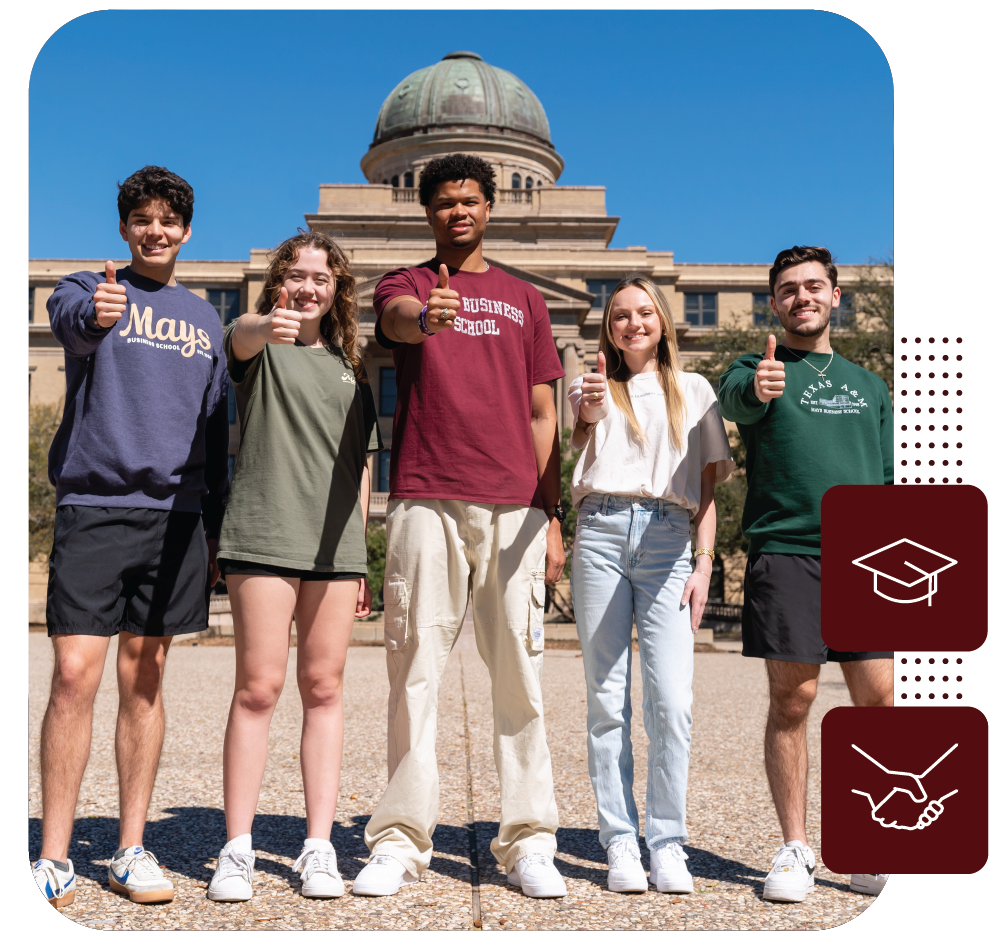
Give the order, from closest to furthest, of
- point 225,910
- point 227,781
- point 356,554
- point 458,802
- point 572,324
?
point 225,910 → point 227,781 → point 356,554 → point 458,802 → point 572,324

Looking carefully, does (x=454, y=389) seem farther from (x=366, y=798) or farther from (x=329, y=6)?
(x=366, y=798)

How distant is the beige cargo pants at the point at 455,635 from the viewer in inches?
150

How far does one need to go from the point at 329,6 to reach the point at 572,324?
42.9 metres

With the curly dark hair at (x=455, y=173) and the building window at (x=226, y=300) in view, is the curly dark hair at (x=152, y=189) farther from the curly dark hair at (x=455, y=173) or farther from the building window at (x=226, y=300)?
the building window at (x=226, y=300)

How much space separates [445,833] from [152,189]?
10.6 ft

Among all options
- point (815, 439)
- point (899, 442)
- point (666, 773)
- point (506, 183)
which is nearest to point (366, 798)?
point (666, 773)

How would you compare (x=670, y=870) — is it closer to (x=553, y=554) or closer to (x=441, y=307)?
(x=553, y=554)

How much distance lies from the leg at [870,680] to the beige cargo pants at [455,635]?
1.27 meters

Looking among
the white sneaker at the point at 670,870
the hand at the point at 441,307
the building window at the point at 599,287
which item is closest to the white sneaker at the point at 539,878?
the white sneaker at the point at 670,870

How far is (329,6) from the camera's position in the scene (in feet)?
8.68

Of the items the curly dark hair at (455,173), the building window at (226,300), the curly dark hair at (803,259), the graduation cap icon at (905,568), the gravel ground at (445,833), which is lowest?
the gravel ground at (445,833)

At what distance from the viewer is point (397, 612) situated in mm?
3871

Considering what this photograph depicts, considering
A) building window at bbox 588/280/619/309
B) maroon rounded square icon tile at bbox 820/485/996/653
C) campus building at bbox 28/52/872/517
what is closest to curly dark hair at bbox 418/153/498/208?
maroon rounded square icon tile at bbox 820/485/996/653

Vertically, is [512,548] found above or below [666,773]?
above
